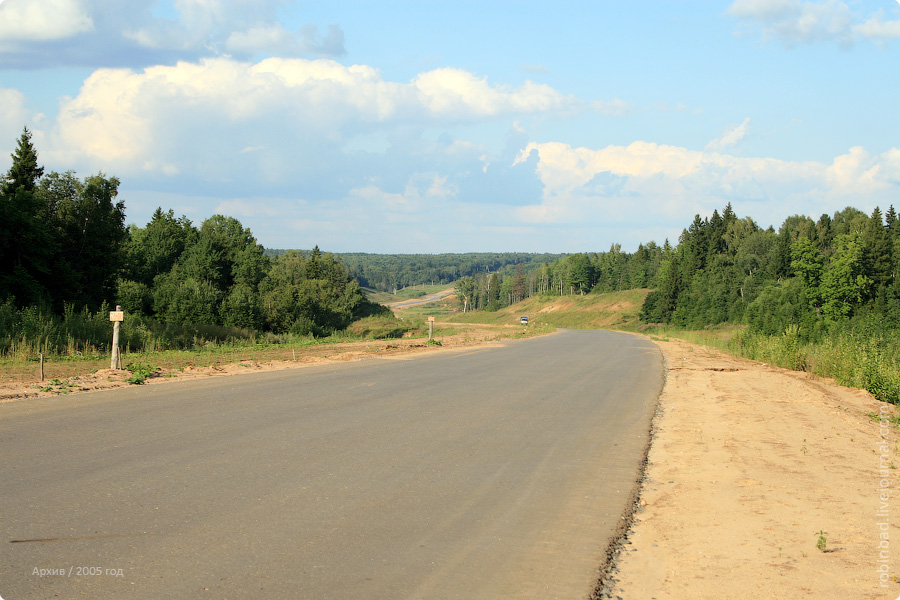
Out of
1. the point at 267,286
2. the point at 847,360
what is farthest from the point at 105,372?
the point at 267,286

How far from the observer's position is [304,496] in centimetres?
650

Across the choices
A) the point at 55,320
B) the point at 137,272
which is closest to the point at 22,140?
the point at 137,272

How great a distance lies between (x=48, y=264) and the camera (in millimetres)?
35938

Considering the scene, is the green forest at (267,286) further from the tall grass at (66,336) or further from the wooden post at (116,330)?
the wooden post at (116,330)

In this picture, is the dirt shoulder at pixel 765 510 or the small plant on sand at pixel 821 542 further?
the small plant on sand at pixel 821 542

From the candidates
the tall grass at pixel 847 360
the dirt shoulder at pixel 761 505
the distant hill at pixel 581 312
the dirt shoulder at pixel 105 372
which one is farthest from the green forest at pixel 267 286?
the distant hill at pixel 581 312

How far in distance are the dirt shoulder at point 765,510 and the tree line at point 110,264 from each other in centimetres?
2383

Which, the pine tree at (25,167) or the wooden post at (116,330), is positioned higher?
the pine tree at (25,167)

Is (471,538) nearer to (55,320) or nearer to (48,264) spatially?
(55,320)

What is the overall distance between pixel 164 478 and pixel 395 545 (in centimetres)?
309

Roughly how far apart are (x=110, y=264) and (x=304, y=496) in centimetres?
4112

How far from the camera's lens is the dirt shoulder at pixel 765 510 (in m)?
4.95

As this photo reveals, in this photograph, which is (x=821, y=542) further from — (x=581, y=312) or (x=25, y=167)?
(x=581, y=312)

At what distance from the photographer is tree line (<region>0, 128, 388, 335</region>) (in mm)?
32906
